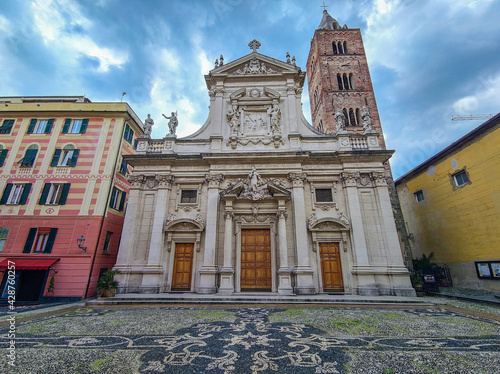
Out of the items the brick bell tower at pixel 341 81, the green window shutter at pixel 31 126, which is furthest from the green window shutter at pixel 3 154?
the brick bell tower at pixel 341 81

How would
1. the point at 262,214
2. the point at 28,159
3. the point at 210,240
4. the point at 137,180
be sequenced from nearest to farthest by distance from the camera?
1. the point at 210,240
2. the point at 262,214
3. the point at 137,180
4. the point at 28,159

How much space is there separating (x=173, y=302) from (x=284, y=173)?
33.0ft


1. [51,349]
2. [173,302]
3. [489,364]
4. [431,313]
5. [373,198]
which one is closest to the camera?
[489,364]

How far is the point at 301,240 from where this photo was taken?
1401 cm

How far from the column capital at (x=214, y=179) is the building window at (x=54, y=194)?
10.3 metres

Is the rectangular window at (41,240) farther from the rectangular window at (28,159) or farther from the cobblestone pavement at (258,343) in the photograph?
the cobblestone pavement at (258,343)

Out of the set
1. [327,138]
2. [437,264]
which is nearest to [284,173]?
[327,138]

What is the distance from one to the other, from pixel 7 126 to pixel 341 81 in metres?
31.1

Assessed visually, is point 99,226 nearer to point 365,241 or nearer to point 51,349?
point 51,349

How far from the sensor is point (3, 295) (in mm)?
14016

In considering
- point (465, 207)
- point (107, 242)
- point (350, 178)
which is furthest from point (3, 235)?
point (465, 207)

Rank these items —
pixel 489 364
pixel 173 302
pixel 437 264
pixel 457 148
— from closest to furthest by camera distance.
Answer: pixel 489 364 → pixel 173 302 → pixel 457 148 → pixel 437 264

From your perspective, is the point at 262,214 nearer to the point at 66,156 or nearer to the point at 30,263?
the point at 30,263

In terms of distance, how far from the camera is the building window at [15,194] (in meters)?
16.0
